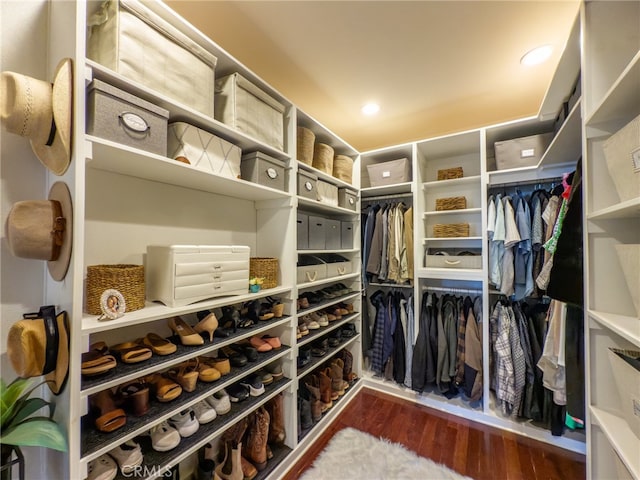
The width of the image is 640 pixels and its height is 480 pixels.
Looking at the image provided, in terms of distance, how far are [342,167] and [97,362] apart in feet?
6.52

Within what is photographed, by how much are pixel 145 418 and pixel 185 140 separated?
43.5 inches

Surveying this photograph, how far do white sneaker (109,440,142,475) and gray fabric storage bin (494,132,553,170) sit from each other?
2651 mm

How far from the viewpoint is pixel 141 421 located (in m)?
0.95

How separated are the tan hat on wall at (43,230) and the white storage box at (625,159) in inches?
66.2

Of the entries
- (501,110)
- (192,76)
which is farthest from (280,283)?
(501,110)

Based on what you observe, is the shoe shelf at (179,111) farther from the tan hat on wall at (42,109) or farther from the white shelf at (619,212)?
the white shelf at (619,212)

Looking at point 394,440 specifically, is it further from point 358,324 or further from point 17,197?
point 17,197

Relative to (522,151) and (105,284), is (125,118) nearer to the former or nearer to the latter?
(105,284)

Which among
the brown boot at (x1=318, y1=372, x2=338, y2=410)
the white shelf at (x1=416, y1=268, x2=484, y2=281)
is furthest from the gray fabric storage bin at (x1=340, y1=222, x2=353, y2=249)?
the brown boot at (x1=318, y1=372, x2=338, y2=410)

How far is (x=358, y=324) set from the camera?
2443mm

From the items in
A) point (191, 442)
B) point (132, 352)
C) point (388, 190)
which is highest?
point (388, 190)

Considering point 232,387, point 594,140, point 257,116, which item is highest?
point 257,116

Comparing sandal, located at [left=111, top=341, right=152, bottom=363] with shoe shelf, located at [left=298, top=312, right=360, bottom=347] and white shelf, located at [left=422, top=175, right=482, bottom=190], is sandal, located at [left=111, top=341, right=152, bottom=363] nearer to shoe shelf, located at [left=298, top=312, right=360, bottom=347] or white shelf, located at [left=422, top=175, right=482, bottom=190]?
shoe shelf, located at [left=298, top=312, right=360, bottom=347]

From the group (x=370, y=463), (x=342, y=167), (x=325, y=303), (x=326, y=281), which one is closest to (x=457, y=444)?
(x=370, y=463)
